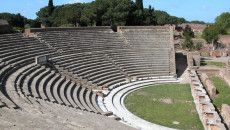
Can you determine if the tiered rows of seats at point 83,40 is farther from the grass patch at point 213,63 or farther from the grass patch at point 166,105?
the grass patch at point 213,63

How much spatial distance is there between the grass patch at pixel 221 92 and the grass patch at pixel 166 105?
1554 millimetres

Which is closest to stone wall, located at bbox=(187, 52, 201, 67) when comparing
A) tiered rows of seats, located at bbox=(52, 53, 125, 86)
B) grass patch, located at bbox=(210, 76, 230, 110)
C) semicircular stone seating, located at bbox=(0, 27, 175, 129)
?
semicircular stone seating, located at bbox=(0, 27, 175, 129)

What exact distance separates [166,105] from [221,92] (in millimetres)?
5177

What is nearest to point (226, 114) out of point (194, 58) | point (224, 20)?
point (194, 58)

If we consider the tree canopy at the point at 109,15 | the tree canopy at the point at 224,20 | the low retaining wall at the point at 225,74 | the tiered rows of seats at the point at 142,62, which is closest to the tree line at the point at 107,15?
the tree canopy at the point at 109,15

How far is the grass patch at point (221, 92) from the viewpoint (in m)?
24.9

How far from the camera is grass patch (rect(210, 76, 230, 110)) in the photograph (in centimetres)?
2489

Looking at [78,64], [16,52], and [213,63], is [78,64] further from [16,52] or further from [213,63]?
[213,63]

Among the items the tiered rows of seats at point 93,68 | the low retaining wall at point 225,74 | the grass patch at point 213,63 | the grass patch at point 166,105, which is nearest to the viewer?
the grass patch at point 166,105

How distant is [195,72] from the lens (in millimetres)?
33000

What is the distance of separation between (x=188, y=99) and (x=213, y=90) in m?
1.90

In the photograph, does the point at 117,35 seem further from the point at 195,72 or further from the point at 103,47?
the point at 195,72

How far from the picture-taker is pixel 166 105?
24.6 meters

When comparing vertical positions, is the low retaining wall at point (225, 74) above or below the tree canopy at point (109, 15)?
below
